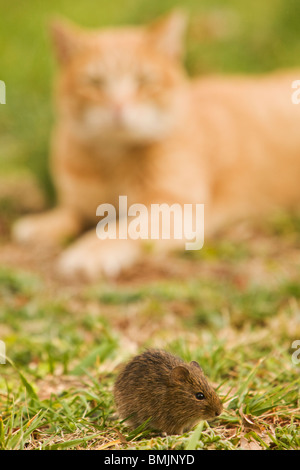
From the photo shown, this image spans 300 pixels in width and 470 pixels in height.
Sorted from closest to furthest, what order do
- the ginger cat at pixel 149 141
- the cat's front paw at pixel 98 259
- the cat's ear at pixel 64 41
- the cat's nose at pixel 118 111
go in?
the cat's front paw at pixel 98 259 → the cat's nose at pixel 118 111 → the ginger cat at pixel 149 141 → the cat's ear at pixel 64 41

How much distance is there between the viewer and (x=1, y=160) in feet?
14.4

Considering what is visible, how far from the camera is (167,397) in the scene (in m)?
1.19

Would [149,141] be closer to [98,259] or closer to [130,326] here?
[98,259]

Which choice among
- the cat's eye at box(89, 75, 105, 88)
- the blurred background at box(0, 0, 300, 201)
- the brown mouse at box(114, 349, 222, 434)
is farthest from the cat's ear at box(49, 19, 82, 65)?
the brown mouse at box(114, 349, 222, 434)

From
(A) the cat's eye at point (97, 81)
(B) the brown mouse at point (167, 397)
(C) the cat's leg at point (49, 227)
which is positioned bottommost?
(B) the brown mouse at point (167, 397)

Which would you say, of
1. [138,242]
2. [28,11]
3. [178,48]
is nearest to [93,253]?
[138,242]

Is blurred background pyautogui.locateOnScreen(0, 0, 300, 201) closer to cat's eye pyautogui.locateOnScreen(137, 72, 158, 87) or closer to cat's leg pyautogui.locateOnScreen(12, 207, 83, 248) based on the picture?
cat's leg pyautogui.locateOnScreen(12, 207, 83, 248)

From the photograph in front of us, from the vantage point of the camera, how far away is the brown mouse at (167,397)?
46.1 inches

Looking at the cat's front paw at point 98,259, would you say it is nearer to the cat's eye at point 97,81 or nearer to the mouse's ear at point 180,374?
the cat's eye at point 97,81

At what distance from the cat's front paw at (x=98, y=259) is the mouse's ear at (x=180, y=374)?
66.2 inches

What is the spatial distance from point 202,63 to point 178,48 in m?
1.97

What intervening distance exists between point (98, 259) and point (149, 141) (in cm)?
87

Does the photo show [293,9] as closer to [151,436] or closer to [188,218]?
[188,218]

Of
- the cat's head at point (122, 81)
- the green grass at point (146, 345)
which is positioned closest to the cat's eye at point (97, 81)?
the cat's head at point (122, 81)
